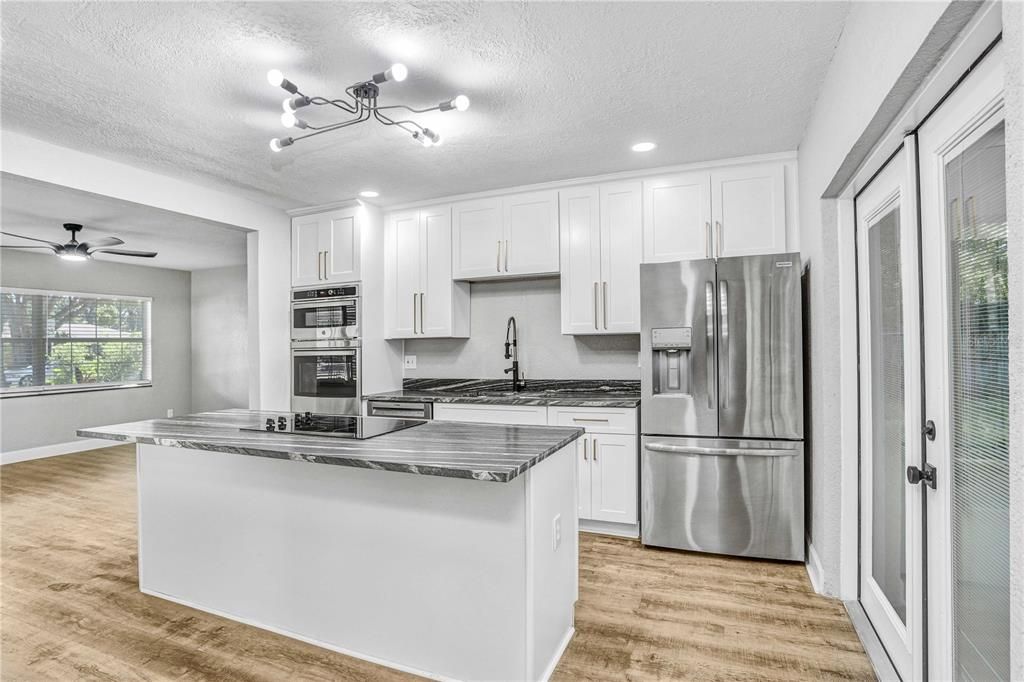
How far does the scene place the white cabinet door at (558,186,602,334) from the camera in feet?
12.5

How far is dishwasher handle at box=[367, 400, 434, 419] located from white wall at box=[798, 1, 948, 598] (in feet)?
8.41

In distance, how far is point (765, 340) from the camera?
118 inches

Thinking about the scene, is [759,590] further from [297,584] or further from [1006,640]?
[297,584]

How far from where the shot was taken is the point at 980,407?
4.30 feet

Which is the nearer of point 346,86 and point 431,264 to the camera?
Answer: point 346,86

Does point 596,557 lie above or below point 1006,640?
below

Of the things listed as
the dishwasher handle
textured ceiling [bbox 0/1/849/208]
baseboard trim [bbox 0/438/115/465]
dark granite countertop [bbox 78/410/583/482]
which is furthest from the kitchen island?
baseboard trim [bbox 0/438/115/465]

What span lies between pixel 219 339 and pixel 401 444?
6806 mm

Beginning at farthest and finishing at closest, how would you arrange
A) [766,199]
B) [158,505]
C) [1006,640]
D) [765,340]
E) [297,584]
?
[766,199], [765,340], [158,505], [297,584], [1006,640]

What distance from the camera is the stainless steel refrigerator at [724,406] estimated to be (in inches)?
117

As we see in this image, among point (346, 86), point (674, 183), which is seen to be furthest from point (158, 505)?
point (674, 183)

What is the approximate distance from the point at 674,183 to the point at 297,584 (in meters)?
3.25

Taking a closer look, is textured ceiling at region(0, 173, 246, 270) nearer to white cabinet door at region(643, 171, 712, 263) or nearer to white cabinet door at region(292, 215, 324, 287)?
white cabinet door at region(292, 215, 324, 287)

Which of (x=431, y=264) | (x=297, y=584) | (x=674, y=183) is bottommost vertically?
(x=297, y=584)
